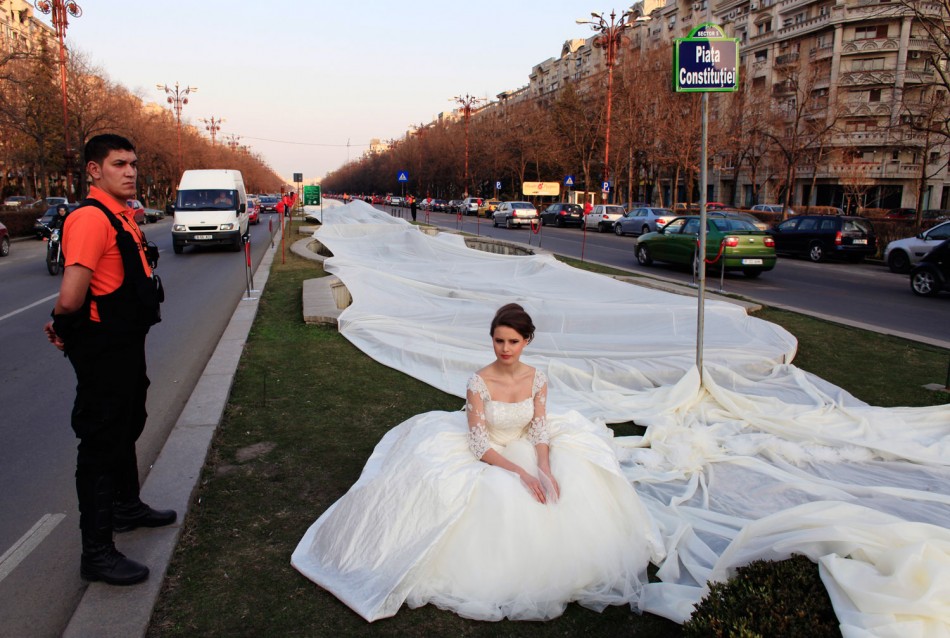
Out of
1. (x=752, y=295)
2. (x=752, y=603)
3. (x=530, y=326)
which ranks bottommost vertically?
(x=752, y=295)

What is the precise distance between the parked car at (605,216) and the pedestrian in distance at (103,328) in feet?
120

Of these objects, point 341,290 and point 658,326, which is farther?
point 341,290

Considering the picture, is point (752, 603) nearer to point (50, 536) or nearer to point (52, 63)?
point (50, 536)

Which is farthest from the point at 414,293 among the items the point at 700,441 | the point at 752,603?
the point at 752,603

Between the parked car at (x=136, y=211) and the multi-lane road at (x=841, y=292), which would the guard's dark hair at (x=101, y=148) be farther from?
the multi-lane road at (x=841, y=292)

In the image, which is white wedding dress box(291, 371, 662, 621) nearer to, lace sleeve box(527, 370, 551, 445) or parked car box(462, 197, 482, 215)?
lace sleeve box(527, 370, 551, 445)

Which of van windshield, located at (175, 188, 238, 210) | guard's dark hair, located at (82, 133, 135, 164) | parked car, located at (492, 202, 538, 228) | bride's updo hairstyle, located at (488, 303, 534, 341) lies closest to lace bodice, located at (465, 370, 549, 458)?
bride's updo hairstyle, located at (488, 303, 534, 341)

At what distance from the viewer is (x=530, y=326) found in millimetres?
3514

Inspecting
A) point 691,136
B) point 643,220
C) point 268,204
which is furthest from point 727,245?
point 268,204

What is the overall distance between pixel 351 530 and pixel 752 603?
6.01 feet

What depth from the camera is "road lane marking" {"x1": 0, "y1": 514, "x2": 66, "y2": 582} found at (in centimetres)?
355

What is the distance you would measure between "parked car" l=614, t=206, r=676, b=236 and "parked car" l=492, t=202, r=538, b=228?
6084mm

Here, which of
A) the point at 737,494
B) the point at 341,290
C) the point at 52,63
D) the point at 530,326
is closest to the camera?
the point at 530,326

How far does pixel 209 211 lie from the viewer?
22344 millimetres
